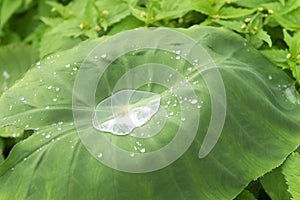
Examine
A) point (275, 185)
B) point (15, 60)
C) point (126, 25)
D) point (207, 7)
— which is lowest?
point (15, 60)

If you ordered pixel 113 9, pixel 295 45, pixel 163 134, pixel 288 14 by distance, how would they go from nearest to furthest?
pixel 163 134 < pixel 295 45 < pixel 288 14 < pixel 113 9

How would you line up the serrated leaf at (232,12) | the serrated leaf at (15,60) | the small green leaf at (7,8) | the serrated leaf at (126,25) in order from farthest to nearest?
1. the small green leaf at (7,8)
2. the serrated leaf at (15,60)
3. the serrated leaf at (126,25)
4. the serrated leaf at (232,12)

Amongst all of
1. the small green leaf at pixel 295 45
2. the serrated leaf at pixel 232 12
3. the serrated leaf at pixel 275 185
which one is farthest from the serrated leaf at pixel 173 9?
the serrated leaf at pixel 275 185

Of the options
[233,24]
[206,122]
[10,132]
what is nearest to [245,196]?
[206,122]

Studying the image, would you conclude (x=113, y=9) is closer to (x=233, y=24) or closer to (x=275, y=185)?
(x=233, y=24)

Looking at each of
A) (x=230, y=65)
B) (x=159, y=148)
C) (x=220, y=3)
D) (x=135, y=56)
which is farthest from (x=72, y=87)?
(x=220, y=3)

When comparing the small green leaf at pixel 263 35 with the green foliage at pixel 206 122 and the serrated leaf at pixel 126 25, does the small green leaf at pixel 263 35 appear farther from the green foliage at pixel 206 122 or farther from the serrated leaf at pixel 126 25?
the serrated leaf at pixel 126 25

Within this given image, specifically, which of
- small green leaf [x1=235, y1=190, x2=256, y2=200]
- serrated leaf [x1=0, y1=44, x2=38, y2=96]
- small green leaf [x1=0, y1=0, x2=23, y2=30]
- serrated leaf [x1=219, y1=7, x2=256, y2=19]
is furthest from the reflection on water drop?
small green leaf [x1=0, y1=0, x2=23, y2=30]
